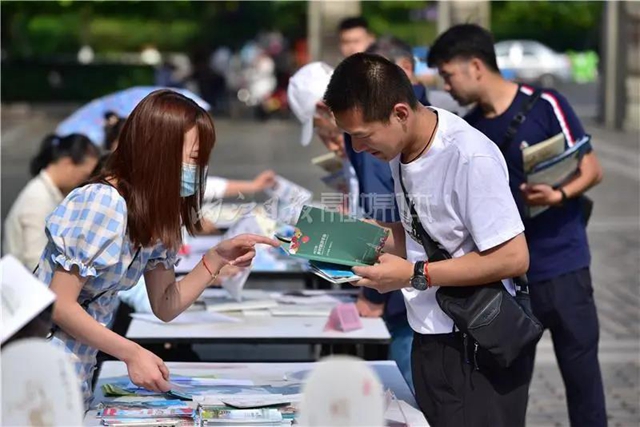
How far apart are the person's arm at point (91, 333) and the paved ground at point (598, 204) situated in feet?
9.53

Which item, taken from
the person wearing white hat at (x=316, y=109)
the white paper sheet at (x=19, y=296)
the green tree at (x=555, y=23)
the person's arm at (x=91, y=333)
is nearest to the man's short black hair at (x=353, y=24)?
the person wearing white hat at (x=316, y=109)

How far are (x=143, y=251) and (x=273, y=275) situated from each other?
2583 mm

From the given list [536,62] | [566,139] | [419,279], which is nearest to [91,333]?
[419,279]

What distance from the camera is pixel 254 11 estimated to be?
1312 inches

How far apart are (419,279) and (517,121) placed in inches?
62.8

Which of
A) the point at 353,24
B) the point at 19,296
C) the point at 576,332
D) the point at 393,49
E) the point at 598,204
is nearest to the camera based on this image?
the point at 19,296

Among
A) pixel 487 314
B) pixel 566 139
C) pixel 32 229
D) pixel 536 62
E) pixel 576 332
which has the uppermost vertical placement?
pixel 566 139

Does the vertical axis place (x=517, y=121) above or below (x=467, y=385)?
above

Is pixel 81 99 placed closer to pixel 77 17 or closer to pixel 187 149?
pixel 77 17

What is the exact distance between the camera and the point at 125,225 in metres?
3.01

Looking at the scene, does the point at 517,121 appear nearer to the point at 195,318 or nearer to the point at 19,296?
the point at 195,318

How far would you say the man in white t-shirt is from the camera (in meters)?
2.96

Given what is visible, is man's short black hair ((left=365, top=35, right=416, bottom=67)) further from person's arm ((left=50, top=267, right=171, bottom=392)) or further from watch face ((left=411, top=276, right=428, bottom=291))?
person's arm ((left=50, top=267, right=171, bottom=392))

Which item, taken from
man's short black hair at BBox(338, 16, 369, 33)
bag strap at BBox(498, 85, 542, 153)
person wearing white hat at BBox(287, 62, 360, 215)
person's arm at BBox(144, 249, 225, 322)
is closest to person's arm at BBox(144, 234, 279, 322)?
person's arm at BBox(144, 249, 225, 322)
